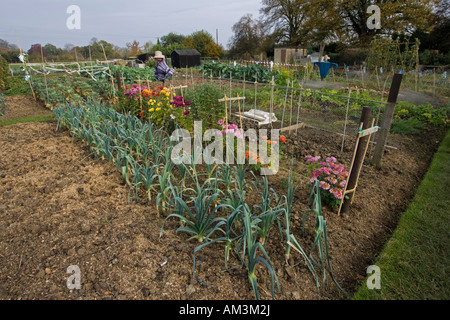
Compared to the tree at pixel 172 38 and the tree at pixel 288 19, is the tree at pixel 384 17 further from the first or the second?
the tree at pixel 172 38

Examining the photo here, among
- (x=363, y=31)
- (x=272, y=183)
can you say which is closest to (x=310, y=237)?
(x=272, y=183)

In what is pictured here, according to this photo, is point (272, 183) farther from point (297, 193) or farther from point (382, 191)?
point (382, 191)

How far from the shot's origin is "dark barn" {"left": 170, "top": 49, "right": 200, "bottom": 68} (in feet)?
68.9

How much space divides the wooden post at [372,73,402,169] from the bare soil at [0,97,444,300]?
188mm

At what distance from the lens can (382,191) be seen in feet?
10.7

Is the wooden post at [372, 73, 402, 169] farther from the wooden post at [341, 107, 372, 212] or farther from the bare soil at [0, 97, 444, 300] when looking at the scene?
the wooden post at [341, 107, 372, 212]

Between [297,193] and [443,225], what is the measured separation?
4.76ft

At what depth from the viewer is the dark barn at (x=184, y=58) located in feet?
68.9

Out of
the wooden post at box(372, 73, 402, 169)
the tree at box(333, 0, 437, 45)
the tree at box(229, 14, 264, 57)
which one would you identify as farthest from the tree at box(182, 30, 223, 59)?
the wooden post at box(372, 73, 402, 169)

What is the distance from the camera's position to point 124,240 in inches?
85.1

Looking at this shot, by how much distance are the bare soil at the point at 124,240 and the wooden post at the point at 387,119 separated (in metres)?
0.19

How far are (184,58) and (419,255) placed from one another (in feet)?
70.5

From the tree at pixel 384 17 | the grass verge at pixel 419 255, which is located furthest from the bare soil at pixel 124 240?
the tree at pixel 384 17

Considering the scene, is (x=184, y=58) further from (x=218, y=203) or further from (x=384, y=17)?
(x=218, y=203)
